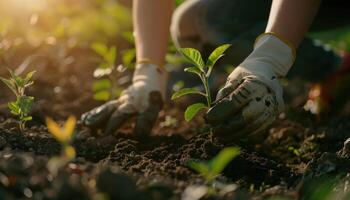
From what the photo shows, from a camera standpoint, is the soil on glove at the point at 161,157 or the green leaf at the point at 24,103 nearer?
the soil on glove at the point at 161,157

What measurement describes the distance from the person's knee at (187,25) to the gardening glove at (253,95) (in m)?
1.22

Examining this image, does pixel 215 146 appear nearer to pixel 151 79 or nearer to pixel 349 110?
pixel 151 79

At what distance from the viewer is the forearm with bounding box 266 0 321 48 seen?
7.59 ft

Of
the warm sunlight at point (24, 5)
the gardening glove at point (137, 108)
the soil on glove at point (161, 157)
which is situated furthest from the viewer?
the warm sunlight at point (24, 5)

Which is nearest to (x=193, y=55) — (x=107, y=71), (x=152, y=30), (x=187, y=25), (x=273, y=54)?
(x=273, y=54)

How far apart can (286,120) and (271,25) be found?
876 millimetres

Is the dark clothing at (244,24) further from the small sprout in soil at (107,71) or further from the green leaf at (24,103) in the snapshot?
the green leaf at (24,103)

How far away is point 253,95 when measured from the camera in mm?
2150

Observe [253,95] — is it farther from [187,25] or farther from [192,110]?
[187,25]

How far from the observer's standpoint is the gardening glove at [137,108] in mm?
2570

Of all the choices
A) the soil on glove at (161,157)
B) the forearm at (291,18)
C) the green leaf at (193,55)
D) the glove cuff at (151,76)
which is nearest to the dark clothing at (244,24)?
the soil on glove at (161,157)

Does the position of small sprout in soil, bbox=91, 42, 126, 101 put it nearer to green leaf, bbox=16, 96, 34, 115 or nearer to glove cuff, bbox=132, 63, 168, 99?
glove cuff, bbox=132, 63, 168, 99

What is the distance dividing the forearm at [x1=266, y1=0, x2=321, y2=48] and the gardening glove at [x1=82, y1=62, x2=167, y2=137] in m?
0.60

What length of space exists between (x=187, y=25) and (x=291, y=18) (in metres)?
1.28
